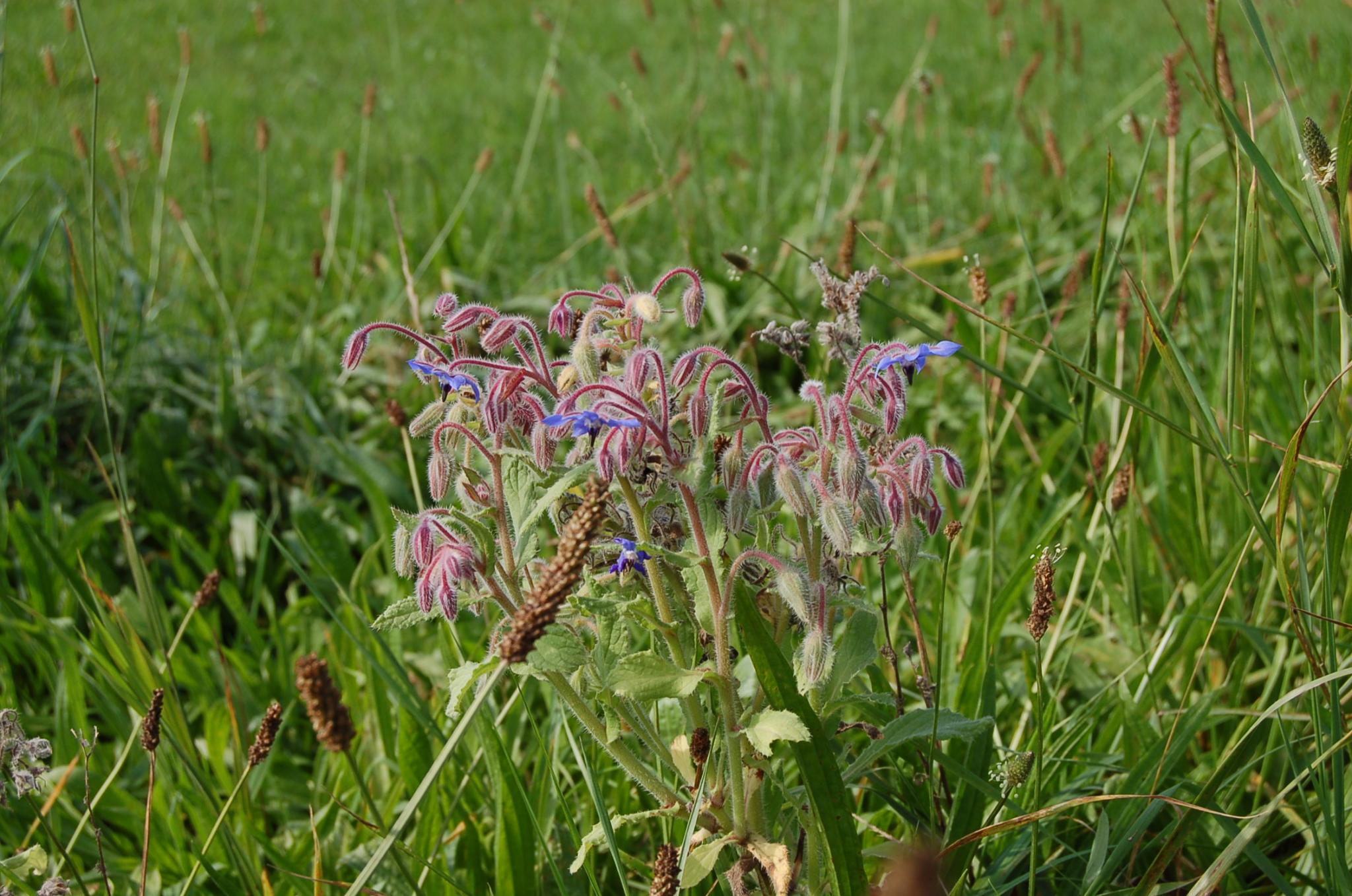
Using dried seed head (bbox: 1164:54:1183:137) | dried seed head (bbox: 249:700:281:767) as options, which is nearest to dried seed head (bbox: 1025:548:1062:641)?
dried seed head (bbox: 249:700:281:767)

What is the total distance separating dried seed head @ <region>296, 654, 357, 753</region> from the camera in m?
1.06

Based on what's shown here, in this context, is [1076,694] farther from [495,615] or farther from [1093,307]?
[495,615]

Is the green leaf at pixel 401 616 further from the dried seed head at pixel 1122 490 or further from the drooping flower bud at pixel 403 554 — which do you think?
the dried seed head at pixel 1122 490

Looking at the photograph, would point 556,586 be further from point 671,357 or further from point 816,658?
point 671,357

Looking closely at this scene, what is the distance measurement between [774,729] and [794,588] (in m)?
0.16

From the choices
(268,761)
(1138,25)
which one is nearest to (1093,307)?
(268,761)

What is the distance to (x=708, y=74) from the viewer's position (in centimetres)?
Answer: 728

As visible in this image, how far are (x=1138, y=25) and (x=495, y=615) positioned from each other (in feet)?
22.9

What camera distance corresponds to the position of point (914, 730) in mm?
1441

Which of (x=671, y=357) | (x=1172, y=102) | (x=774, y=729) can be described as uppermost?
(x=1172, y=102)

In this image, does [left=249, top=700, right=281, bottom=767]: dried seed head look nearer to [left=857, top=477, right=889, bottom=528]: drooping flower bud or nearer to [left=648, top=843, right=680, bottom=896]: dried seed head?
[left=648, top=843, right=680, bottom=896]: dried seed head

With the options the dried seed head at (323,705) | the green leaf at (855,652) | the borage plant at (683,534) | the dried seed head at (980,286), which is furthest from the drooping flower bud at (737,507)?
the dried seed head at (980,286)

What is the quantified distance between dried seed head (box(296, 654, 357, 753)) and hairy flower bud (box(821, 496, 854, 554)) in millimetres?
566

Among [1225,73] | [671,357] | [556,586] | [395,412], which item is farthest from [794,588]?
[671,357]
